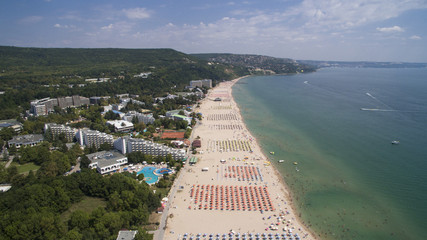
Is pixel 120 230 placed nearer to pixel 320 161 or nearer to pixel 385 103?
pixel 320 161

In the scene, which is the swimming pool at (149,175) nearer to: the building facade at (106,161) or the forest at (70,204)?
the forest at (70,204)

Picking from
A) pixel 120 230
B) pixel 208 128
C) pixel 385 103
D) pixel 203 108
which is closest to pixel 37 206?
pixel 120 230

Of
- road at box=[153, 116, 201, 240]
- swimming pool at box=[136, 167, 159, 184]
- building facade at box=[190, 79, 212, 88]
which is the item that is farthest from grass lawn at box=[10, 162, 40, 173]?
building facade at box=[190, 79, 212, 88]

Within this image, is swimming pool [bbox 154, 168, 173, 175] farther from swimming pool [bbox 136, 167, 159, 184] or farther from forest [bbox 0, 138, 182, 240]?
forest [bbox 0, 138, 182, 240]

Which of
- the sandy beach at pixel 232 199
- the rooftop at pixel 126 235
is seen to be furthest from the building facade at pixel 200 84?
the rooftop at pixel 126 235

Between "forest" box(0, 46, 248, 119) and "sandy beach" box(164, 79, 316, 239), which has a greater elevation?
"forest" box(0, 46, 248, 119)

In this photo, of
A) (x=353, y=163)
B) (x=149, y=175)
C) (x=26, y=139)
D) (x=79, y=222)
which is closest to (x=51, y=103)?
(x=26, y=139)
